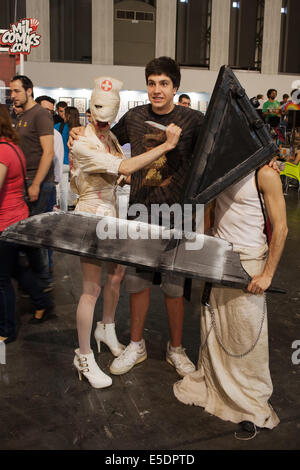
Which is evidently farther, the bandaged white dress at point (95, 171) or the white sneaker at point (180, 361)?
the white sneaker at point (180, 361)

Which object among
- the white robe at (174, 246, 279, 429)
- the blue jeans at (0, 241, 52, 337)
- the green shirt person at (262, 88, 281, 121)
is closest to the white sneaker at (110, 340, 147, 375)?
the white robe at (174, 246, 279, 429)

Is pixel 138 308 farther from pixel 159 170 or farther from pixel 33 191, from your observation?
pixel 33 191

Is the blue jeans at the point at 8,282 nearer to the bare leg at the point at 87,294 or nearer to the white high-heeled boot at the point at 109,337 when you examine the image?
the white high-heeled boot at the point at 109,337

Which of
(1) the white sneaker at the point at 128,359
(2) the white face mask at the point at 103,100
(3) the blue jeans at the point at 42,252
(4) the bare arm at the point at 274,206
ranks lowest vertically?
(1) the white sneaker at the point at 128,359

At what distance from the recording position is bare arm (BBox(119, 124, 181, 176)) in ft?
6.98

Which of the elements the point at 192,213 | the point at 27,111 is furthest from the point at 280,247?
the point at 27,111

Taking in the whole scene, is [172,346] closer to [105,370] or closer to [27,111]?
[105,370]

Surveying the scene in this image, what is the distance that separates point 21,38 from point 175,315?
6718 mm

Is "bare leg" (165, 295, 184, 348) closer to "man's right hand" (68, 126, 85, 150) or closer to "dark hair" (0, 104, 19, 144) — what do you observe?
"man's right hand" (68, 126, 85, 150)

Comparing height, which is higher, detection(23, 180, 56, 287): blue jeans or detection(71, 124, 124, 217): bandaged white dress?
detection(71, 124, 124, 217): bandaged white dress

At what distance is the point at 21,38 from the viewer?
7859mm

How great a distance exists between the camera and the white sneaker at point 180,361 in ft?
8.93

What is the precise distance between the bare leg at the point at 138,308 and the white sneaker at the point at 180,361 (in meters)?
0.22

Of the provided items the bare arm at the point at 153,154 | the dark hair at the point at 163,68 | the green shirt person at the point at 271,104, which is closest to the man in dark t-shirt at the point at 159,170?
the dark hair at the point at 163,68
